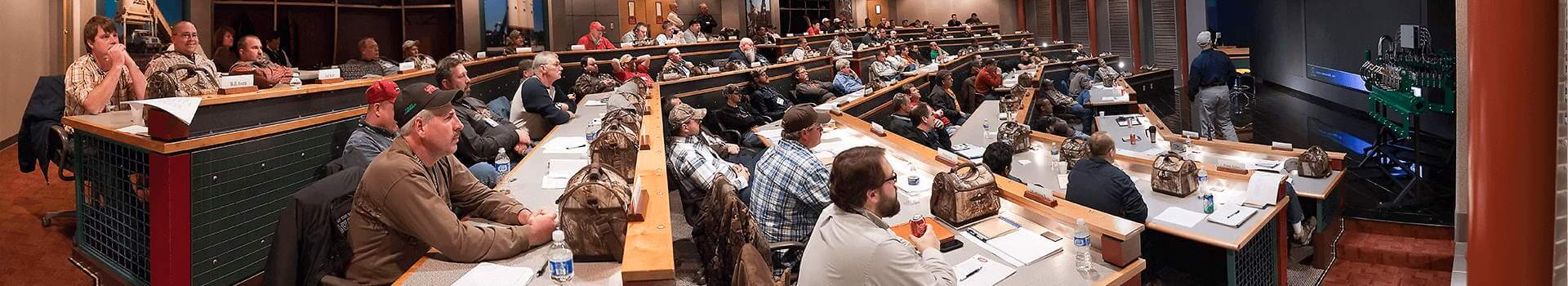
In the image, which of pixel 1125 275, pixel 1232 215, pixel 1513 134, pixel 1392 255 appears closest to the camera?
pixel 1513 134

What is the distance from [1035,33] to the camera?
94.0 ft

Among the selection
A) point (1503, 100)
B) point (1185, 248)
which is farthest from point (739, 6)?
point (1503, 100)

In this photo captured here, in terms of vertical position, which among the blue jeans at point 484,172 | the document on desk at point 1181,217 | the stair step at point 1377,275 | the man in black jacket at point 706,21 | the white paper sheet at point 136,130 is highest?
the man in black jacket at point 706,21

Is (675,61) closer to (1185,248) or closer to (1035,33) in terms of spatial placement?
(1185,248)

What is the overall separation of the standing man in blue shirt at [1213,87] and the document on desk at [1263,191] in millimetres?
6371

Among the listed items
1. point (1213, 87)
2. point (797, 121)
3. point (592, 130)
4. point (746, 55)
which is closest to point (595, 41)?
point (746, 55)

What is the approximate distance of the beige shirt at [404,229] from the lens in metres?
2.66

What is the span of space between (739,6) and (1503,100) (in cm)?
1973

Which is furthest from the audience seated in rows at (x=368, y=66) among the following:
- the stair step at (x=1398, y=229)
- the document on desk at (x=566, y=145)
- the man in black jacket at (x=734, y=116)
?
the stair step at (x=1398, y=229)

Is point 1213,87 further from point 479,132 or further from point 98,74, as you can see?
point 98,74

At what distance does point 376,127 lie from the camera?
4.21 meters

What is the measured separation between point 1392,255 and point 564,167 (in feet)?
19.3

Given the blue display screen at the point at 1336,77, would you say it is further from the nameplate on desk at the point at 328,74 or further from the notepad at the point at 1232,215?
the nameplate on desk at the point at 328,74

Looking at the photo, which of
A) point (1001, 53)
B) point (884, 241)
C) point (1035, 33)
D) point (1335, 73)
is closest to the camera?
point (884, 241)
